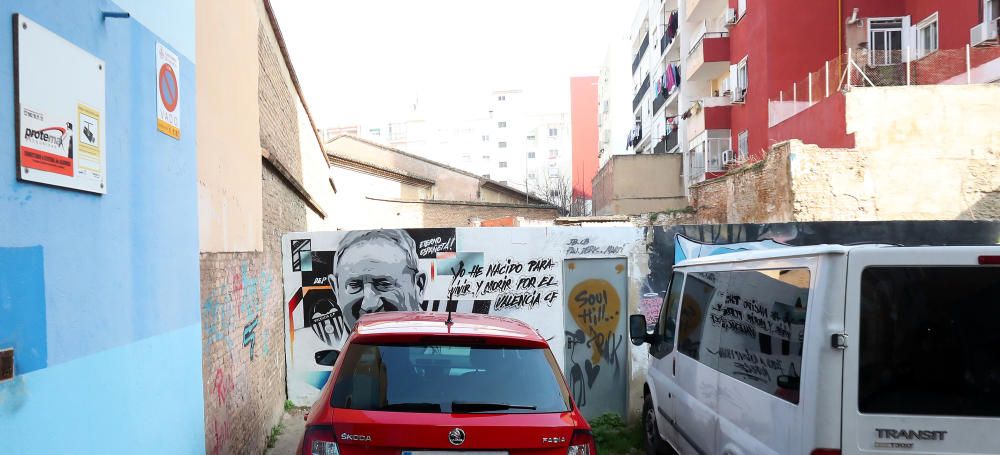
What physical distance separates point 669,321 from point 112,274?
4.75 m

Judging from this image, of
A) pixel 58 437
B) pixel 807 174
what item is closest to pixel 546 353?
pixel 58 437

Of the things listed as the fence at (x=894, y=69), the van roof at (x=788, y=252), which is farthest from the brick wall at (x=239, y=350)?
the fence at (x=894, y=69)

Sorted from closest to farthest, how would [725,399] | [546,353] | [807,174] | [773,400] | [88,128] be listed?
[88,128] → [773,400] → [546,353] → [725,399] → [807,174]

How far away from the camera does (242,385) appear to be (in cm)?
652

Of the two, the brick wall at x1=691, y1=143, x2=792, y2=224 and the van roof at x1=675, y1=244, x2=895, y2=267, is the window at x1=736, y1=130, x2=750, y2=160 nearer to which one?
the brick wall at x1=691, y1=143, x2=792, y2=224

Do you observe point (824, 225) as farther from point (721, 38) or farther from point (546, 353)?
point (721, 38)

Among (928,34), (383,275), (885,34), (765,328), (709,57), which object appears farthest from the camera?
(709,57)

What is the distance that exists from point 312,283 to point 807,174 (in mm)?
10127

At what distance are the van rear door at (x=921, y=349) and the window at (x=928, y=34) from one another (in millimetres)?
19452

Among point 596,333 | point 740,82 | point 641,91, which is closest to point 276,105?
point 596,333

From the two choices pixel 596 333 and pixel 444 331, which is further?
pixel 596 333

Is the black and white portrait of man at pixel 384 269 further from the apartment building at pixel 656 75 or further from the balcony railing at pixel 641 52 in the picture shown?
the balcony railing at pixel 641 52

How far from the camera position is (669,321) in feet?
21.8

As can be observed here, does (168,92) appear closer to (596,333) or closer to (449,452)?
(449,452)
